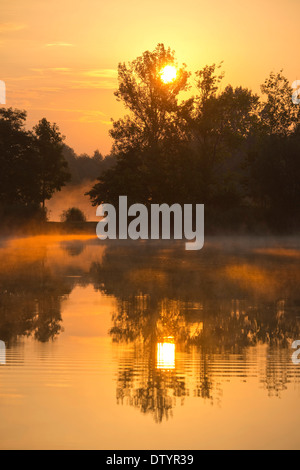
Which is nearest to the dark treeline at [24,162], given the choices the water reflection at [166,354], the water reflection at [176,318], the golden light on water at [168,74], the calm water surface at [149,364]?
the golden light on water at [168,74]

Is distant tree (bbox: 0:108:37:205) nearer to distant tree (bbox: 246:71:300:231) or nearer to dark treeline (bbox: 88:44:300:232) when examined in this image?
dark treeline (bbox: 88:44:300:232)

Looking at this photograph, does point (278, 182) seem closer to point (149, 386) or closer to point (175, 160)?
point (175, 160)

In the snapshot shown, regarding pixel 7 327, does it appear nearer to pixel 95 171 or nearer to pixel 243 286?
pixel 243 286

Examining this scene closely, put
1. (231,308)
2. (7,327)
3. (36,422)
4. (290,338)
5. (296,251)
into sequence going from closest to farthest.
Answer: (36,422)
(290,338)
(7,327)
(231,308)
(296,251)

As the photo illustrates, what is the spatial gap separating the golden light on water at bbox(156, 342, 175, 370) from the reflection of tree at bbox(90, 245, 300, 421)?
12 cm

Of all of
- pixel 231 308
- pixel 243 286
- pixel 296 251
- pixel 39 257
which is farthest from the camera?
pixel 296 251

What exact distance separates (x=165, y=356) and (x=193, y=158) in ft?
185

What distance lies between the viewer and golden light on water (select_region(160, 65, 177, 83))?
73.4 meters

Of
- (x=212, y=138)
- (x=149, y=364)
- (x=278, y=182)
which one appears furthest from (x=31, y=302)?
(x=212, y=138)

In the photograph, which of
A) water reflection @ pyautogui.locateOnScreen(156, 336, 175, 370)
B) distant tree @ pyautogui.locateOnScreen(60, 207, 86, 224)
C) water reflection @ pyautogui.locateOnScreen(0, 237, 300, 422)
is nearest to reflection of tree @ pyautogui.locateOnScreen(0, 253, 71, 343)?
water reflection @ pyautogui.locateOnScreen(0, 237, 300, 422)

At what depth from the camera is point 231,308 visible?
17922 millimetres

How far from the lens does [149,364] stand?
1153 cm

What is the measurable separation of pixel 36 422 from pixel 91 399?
40.1 inches

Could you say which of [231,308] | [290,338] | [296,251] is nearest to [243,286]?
[231,308]
